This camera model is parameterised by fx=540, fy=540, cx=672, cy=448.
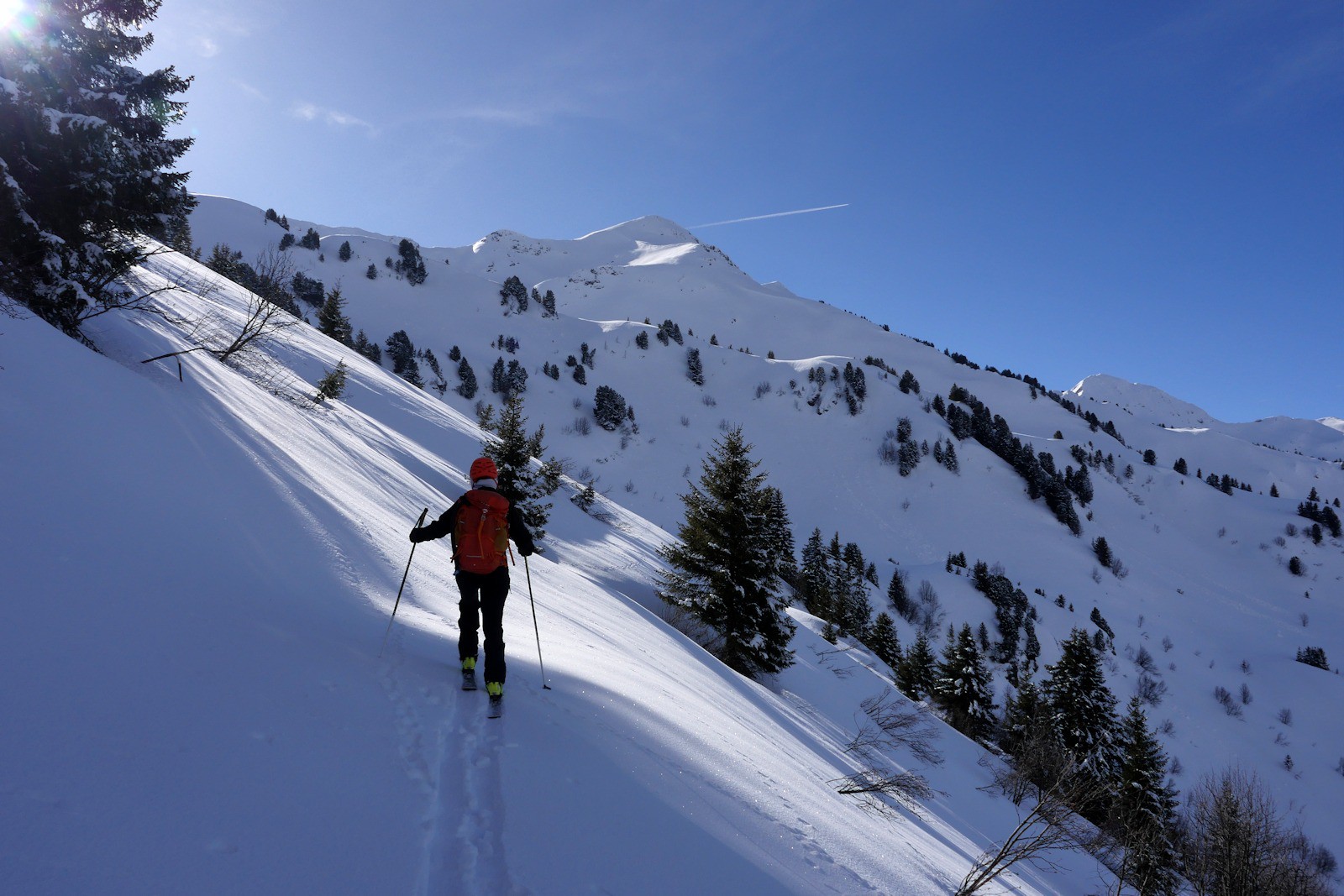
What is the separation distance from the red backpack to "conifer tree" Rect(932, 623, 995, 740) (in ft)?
99.2

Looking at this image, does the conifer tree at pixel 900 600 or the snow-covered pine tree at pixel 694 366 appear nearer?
the conifer tree at pixel 900 600

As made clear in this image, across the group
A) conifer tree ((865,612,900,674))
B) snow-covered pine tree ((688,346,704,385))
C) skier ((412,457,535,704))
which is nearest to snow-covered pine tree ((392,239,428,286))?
snow-covered pine tree ((688,346,704,385))

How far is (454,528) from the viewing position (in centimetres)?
470

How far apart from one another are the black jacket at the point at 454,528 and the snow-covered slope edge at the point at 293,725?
1.02 m

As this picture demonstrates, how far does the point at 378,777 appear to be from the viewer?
2.98 meters

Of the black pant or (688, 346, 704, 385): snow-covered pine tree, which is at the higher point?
(688, 346, 704, 385): snow-covered pine tree

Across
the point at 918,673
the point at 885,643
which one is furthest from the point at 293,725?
the point at 885,643

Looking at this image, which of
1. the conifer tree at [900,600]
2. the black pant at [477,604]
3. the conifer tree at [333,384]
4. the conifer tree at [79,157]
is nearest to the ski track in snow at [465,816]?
the black pant at [477,604]

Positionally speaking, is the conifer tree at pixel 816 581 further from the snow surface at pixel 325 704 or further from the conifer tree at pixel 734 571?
the conifer tree at pixel 734 571

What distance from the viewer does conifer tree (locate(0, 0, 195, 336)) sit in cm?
884

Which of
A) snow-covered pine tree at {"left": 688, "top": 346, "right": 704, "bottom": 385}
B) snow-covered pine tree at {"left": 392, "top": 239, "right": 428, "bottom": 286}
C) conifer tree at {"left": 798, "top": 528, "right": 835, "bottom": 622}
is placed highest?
snow-covered pine tree at {"left": 688, "top": 346, "right": 704, "bottom": 385}

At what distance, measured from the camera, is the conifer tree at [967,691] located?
28.8 meters

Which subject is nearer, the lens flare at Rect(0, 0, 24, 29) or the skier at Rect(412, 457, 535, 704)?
the skier at Rect(412, 457, 535, 704)

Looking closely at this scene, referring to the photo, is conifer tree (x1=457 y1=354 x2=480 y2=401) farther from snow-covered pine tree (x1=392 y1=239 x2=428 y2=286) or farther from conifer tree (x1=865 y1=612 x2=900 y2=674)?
conifer tree (x1=865 y1=612 x2=900 y2=674)
